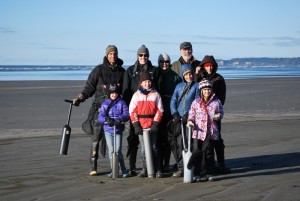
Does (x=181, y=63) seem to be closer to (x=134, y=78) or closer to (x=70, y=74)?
(x=134, y=78)

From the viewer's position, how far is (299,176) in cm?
927

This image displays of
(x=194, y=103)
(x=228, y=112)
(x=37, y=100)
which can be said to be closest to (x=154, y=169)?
(x=194, y=103)

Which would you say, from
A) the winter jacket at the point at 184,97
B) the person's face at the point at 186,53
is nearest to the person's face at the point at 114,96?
the winter jacket at the point at 184,97

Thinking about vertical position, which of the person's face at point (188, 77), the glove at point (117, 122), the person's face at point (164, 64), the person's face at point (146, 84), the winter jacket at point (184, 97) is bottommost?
the glove at point (117, 122)

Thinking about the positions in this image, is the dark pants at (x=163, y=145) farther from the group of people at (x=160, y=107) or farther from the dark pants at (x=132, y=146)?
the dark pants at (x=132, y=146)

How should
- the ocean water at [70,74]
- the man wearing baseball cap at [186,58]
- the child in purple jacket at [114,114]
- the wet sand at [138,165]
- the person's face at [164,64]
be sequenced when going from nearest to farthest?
the wet sand at [138,165] → the child in purple jacket at [114,114] → the person's face at [164,64] → the man wearing baseball cap at [186,58] → the ocean water at [70,74]

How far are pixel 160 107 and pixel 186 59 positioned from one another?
3.51ft

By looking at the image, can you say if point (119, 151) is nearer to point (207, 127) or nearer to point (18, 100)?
point (207, 127)

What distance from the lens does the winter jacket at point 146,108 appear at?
9.30 m

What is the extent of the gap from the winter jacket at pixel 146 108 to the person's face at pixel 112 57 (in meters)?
0.65

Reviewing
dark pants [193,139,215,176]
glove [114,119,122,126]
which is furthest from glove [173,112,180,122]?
glove [114,119,122,126]

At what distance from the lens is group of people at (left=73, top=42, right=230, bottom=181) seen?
9.22 m

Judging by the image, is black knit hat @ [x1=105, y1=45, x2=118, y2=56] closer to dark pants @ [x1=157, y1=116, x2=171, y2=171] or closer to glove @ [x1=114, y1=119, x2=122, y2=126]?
glove @ [x1=114, y1=119, x2=122, y2=126]

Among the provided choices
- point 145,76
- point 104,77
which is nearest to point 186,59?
point 145,76
